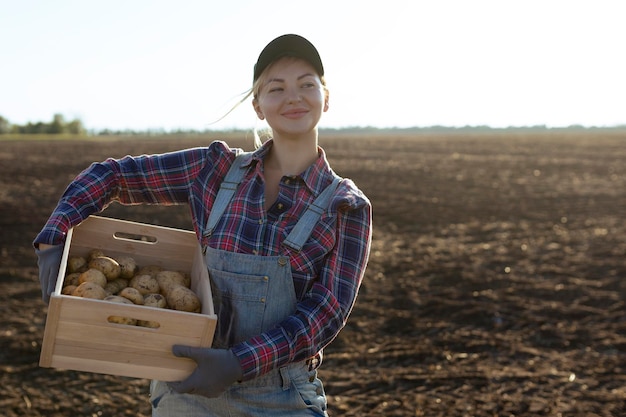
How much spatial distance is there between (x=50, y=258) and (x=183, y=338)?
47cm

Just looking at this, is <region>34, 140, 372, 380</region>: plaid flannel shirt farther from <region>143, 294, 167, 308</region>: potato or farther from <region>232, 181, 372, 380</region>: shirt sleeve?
<region>143, 294, 167, 308</region>: potato

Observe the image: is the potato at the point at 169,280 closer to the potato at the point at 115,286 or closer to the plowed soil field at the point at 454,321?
the potato at the point at 115,286

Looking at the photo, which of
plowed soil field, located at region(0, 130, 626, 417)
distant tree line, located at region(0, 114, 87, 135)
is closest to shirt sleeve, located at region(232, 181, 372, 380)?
plowed soil field, located at region(0, 130, 626, 417)

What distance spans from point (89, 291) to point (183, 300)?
0.23 metres

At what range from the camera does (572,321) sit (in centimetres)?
529

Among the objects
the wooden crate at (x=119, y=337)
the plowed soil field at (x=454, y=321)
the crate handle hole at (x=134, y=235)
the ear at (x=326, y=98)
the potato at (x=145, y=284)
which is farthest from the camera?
the plowed soil field at (x=454, y=321)

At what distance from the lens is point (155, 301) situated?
189 cm

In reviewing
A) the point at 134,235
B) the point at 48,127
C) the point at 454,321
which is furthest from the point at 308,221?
the point at 48,127

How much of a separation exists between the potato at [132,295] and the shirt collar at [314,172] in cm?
45

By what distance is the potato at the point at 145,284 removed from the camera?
6.44 ft

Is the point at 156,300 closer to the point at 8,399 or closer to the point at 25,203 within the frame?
the point at 8,399

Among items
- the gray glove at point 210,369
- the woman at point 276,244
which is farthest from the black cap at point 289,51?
the gray glove at point 210,369

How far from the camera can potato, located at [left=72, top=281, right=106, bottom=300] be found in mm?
1767

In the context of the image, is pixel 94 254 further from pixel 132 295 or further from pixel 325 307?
pixel 325 307
